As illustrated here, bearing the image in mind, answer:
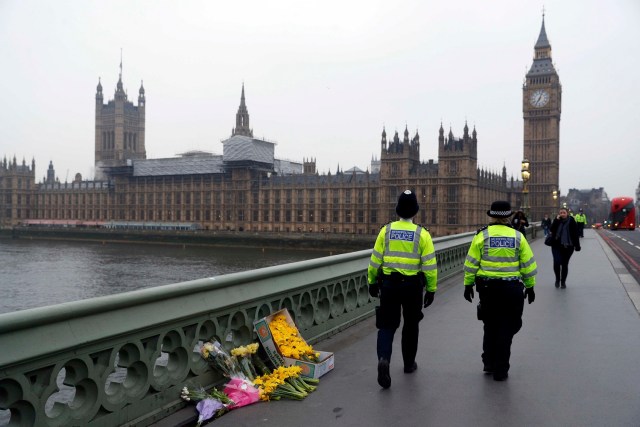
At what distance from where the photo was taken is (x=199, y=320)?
15.6ft

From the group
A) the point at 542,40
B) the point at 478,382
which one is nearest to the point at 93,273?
the point at 478,382

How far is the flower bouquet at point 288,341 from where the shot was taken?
5.32m

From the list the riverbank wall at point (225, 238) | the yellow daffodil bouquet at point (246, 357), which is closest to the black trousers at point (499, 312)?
the yellow daffodil bouquet at point (246, 357)

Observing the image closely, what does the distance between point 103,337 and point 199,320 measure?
1.09 meters

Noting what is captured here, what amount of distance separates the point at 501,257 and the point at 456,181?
7273 cm

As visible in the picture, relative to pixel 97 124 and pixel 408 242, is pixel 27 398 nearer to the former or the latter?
pixel 408 242

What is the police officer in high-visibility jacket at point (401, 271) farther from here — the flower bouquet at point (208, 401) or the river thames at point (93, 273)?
the river thames at point (93, 273)

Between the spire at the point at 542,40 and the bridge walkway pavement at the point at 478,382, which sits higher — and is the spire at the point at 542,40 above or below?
above

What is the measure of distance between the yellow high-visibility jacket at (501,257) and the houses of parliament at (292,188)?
7022cm

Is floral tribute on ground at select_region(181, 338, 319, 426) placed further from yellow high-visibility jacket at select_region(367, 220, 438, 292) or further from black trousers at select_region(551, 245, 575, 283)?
black trousers at select_region(551, 245, 575, 283)

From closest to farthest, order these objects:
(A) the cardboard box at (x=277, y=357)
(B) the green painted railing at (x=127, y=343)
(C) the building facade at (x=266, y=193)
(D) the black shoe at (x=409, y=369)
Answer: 1. (B) the green painted railing at (x=127, y=343)
2. (A) the cardboard box at (x=277, y=357)
3. (D) the black shoe at (x=409, y=369)
4. (C) the building facade at (x=266, y=193)

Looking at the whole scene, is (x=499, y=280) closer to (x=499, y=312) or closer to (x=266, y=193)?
(x=499, y=312)

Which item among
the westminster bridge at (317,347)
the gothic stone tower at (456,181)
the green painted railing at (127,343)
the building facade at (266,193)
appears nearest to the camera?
the green painted railing at (127,343)

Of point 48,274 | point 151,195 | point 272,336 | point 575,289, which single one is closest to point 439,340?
point 272,336
